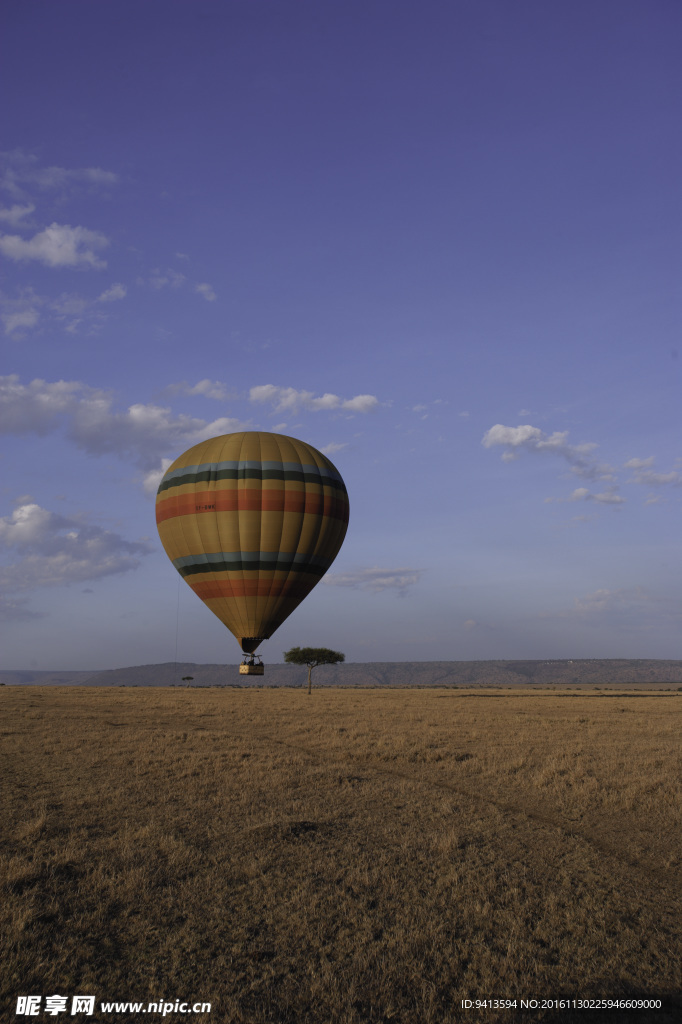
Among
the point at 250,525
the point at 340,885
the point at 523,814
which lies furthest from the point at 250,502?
the point at 340,885

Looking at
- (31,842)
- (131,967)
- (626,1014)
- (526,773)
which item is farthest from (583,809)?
(31,842)

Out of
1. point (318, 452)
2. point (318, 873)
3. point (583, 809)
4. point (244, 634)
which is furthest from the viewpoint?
point (318, 452)

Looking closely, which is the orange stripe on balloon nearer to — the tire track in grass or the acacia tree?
the tire track in grass

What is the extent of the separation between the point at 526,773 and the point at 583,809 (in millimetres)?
3727

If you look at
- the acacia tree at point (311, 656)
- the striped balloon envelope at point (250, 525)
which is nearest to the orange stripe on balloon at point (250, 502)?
the striped balloon envelope at point (250, 525)

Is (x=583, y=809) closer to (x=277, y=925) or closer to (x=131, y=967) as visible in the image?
(x=277, y=925)

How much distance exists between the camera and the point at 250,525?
120ft

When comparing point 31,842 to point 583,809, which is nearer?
point 31,842

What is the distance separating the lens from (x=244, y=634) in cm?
3878

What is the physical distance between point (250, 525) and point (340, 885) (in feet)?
95.7

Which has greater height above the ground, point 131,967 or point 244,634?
point 244,634

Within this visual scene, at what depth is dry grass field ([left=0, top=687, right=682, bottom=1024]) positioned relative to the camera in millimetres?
5957

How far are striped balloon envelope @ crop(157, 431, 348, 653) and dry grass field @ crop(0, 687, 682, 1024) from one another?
19.9 metres

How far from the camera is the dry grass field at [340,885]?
596cm
